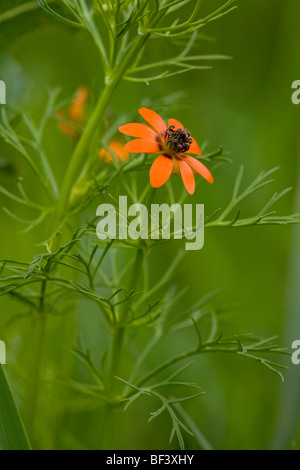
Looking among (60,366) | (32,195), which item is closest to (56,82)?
(32,195)

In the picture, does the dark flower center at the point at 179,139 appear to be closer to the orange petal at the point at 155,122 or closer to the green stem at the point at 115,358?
the orange petal at the point at 155,122

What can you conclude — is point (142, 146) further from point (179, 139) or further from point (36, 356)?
point (36, 356)

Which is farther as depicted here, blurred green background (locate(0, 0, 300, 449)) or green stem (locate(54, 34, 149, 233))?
blurred green background (locate(0, 0, 300, 449))

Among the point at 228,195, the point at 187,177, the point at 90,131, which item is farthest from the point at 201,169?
the point at 228,195

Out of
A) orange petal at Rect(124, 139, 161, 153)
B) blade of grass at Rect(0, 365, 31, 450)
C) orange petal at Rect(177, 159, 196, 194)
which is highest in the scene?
orange petal at Rect(124, 139, 161, 153)

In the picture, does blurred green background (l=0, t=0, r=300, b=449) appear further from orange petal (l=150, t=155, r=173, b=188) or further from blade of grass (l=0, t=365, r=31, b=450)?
orange petal (l=150, t=155, r=173, b=188)

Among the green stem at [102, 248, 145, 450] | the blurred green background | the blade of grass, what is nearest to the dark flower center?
the green stem at [102, 248, 145, 450]
